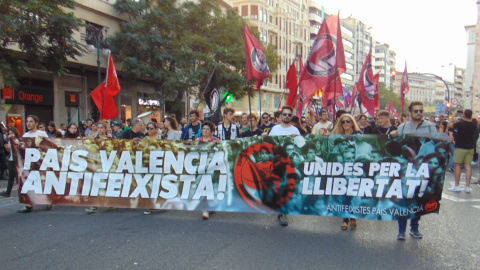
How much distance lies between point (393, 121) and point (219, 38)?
15.8 m

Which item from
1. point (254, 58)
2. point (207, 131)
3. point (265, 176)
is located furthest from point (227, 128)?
point (265, 176)

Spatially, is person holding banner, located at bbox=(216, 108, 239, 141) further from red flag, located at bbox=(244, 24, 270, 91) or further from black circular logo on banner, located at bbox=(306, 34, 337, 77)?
black circular logo on banner, located at bbox=(306, 34, 337, 77)

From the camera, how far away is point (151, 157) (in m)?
6.39

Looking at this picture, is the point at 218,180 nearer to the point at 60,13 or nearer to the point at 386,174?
the point at 386,174

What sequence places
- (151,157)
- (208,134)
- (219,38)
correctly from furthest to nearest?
(219,38), (208,134), (151,157)

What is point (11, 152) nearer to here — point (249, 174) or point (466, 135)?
point (249, 174)

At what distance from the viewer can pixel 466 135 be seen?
8969 mm

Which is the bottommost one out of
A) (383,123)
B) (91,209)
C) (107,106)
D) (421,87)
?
(91,209)

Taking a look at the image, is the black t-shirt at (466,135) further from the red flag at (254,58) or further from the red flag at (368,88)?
the red flag at (368,88)

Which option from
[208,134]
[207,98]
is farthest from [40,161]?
[207,98]

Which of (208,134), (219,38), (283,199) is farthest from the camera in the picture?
(219,38)

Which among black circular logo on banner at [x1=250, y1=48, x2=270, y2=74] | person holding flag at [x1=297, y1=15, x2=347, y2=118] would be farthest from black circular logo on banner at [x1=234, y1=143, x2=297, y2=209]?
black circular logo on banner at [x1=250, y1=48, x2=270, y2=74]

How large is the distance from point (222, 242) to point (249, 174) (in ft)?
4.11

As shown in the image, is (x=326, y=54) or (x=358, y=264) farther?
(x=326, y=54)
